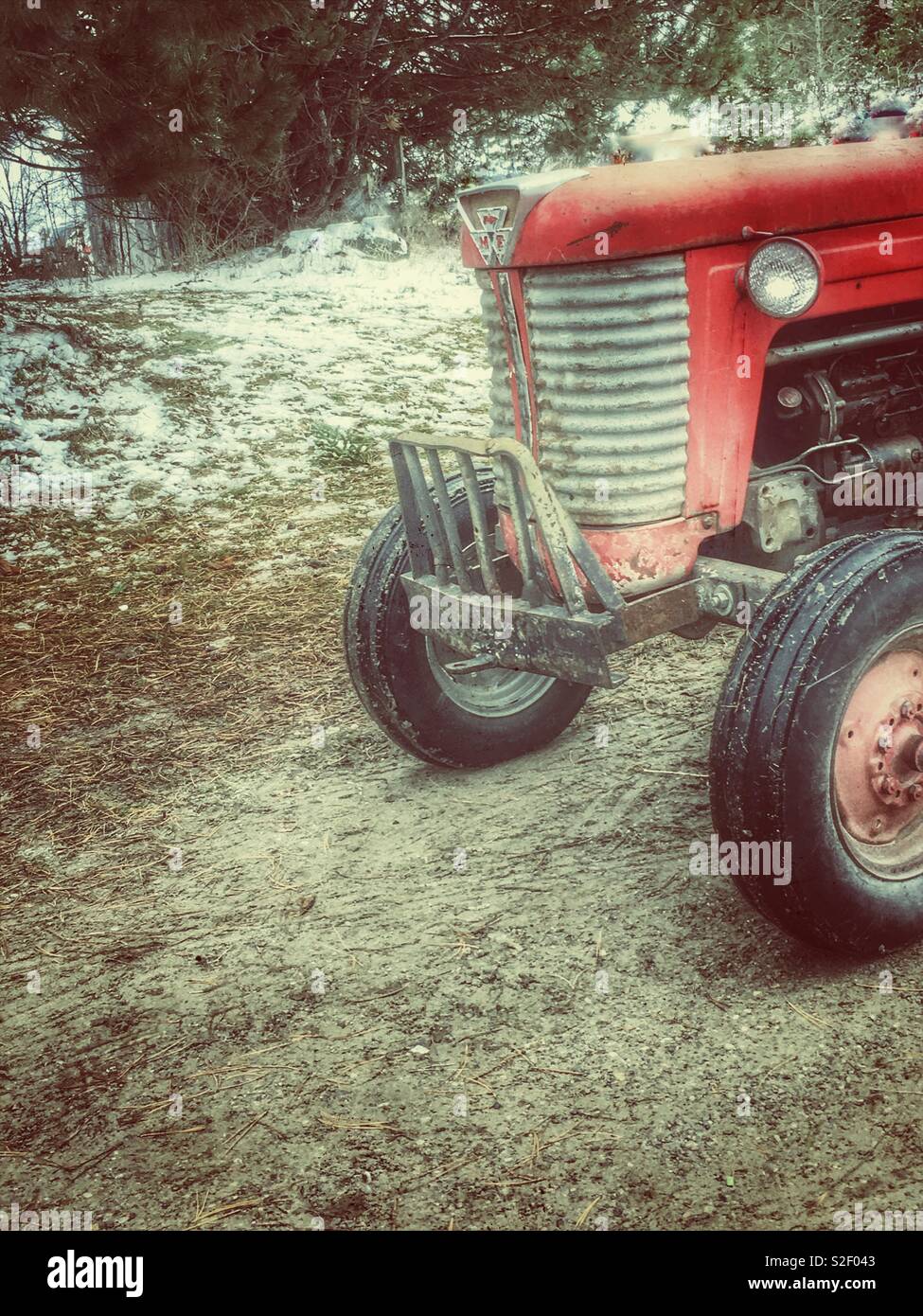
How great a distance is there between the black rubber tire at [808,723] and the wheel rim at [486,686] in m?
1.15

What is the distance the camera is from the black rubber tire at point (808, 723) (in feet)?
8.34

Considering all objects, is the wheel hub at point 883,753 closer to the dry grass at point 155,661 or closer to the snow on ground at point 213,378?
the dry grass at point 155,661

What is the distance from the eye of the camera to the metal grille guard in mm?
2867

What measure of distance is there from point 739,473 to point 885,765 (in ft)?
2.59

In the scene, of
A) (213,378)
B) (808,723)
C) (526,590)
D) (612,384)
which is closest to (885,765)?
(808,723)

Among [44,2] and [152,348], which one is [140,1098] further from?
[152,348]

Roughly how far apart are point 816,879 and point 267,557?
151 inches

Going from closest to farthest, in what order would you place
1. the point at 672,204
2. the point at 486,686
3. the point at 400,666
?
1. the point at 672,204
2. the point at 400,666
3. the point at 486,686

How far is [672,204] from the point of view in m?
2.69

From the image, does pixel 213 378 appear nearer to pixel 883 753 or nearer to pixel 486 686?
pixel 486 686

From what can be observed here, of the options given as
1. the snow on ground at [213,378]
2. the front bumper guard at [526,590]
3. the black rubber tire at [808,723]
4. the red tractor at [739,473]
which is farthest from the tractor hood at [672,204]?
the snow on ground at [213,378]

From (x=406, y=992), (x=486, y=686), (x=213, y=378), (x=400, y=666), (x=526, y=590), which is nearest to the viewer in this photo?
(x=406, y=992)

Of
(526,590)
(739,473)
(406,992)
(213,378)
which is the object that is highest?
(213,378)

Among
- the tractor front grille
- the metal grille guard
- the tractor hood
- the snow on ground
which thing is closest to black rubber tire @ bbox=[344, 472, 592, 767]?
the metal grille guard
